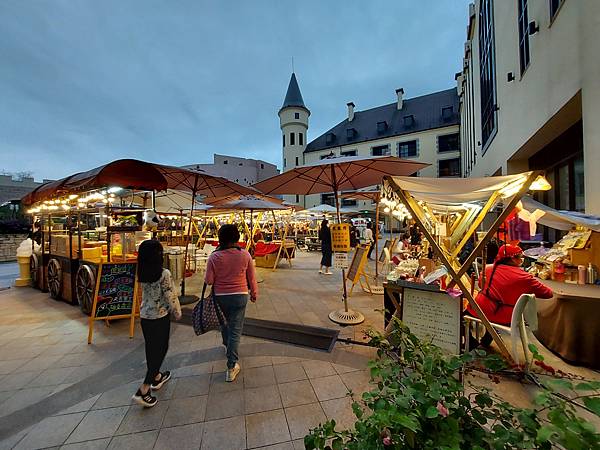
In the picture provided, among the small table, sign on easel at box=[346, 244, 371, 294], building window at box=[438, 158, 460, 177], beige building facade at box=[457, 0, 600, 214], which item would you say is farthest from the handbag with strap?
building window at box=[438, 158, 460, 177]

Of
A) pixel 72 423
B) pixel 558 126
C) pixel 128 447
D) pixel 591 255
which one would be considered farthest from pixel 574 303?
pixel 72 423

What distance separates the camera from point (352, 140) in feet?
122

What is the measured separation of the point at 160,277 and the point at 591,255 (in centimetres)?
595

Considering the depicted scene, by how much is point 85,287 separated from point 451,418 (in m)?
6.05

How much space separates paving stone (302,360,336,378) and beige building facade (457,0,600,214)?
14.8 feet

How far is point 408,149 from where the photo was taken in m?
32.3

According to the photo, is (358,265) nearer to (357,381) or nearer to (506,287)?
(506,287)

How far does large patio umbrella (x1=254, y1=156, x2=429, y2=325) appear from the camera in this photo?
427cm

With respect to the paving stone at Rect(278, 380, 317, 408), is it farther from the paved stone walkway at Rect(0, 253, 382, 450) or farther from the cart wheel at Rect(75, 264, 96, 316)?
the cart wheel at Rect(75, 264, 96, 316)

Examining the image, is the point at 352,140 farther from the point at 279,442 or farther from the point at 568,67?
the point at 279,442

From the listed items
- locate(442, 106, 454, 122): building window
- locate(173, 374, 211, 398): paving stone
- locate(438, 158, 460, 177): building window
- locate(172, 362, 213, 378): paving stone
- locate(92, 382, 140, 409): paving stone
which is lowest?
locate(92, 382, 140, 409): paving stone

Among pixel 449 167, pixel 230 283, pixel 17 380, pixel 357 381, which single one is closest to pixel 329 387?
pixel 357 381

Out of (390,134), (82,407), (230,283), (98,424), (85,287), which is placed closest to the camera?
(98,424)

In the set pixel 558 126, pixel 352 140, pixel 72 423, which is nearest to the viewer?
pixel 72 423
